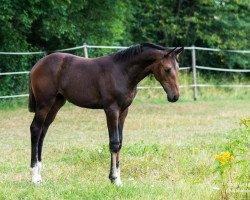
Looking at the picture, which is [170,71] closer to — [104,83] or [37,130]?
[104,83]

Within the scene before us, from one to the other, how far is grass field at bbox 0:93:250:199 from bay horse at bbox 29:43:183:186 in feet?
1.82

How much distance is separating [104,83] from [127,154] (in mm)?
1987

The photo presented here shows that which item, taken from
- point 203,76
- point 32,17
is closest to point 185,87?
point 203,76

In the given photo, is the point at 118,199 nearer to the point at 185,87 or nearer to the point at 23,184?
the point at 23,184

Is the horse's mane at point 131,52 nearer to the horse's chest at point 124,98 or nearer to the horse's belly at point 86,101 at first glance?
the horse's chest at point 124,98

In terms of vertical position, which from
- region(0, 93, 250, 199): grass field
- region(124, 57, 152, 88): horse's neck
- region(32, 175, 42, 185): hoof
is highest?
region(124, 57, 152, 88): horse's neck

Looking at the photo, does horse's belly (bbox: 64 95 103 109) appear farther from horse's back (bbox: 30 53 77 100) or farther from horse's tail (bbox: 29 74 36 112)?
horse's tail (bbox: 29 74 36 112)

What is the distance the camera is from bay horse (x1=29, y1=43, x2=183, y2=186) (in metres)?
7.04

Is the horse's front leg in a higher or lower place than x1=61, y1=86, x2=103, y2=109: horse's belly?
lower

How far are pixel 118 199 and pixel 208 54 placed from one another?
726 inches

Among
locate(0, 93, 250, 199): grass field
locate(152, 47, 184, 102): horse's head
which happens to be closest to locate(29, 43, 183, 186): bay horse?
locate(152, 47, 184, 102): horse's head

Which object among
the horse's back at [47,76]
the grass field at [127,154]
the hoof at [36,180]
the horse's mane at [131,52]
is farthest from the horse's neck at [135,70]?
the hoof at [36,180]

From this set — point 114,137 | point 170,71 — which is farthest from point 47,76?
point 170,71

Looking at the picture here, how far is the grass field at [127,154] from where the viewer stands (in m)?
6.56
